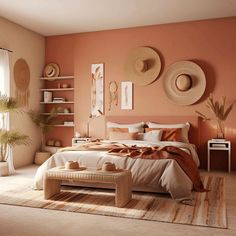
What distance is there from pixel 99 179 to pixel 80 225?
0.70 meters

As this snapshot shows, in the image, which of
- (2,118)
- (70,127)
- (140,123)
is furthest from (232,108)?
(2,118)

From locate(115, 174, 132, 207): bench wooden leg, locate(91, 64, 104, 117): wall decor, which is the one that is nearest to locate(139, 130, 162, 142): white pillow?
locate(91, 64, 104, 117): wall decor

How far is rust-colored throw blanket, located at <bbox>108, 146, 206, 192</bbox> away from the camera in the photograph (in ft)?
13.3

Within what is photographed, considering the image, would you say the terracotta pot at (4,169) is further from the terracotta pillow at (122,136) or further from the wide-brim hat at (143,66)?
the wide-brim hat at (143,66)

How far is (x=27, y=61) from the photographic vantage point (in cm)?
654

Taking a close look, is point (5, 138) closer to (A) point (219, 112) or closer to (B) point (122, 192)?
(B) point (122, 192)

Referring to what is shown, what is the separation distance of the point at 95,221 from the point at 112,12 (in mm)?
3839

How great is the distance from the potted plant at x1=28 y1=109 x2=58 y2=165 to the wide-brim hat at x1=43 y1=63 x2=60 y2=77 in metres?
0.86

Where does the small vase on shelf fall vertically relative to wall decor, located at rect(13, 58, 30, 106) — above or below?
below

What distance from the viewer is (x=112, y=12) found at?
552 centimetres

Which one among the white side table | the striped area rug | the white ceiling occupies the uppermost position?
the white ceiling

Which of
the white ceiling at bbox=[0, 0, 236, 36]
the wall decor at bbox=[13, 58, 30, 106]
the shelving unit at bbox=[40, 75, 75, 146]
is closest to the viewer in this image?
the white ceiling at bbox=[0, 0, 236, 36]

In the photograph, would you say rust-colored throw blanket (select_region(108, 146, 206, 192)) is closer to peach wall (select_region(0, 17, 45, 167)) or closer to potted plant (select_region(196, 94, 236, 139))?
potted plant (select_region(196, 94, 236, 139))

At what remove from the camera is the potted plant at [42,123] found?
21.5ft
